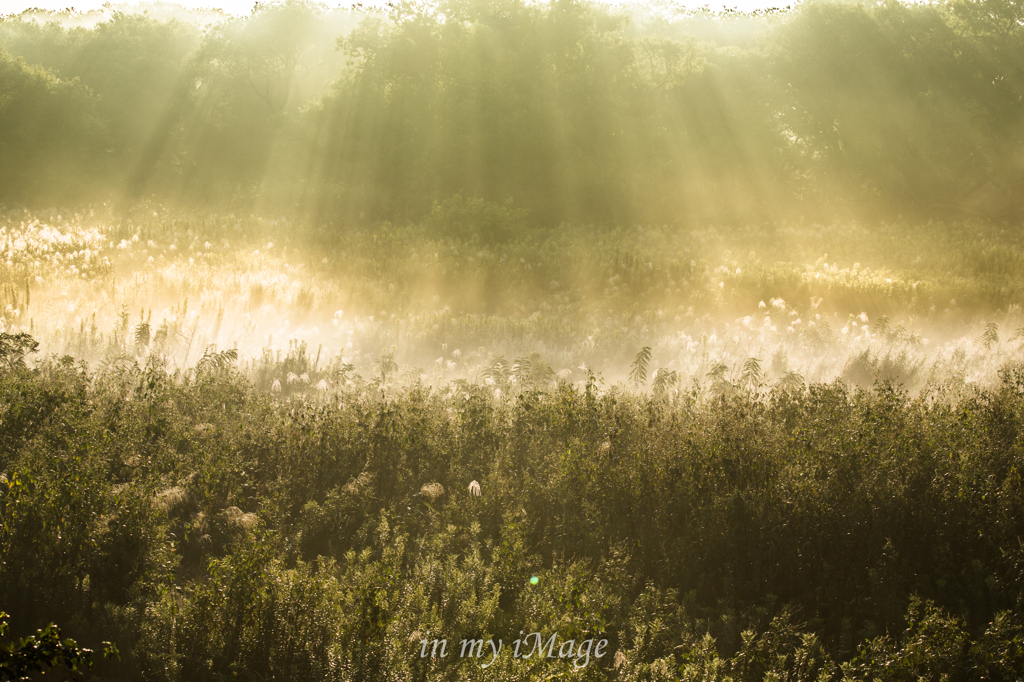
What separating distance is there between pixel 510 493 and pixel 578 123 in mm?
17419

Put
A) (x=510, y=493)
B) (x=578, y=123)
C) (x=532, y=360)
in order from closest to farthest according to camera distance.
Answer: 1. (x=510, y=493)
2. (x=532, y=360)
3. (x=578, y=123)

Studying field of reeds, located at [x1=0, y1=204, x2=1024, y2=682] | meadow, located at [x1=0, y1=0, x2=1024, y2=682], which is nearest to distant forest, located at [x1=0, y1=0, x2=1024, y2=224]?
meadow, located at [x1=0, y1=0, x2=1024, y2=682]

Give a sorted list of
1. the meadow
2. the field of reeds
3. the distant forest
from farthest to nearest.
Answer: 1. the distant forest
2. the meadow
3. the field of reeds

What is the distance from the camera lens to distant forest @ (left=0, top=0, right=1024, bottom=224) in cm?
2017

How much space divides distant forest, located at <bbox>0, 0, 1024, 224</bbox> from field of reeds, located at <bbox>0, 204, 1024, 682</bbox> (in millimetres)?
10549

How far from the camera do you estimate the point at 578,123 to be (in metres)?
21.0

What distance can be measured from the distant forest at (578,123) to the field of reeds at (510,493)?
10549mm

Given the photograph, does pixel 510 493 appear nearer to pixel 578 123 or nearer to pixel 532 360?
pixel 532 360

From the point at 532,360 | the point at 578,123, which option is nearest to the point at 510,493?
the point at 532,360

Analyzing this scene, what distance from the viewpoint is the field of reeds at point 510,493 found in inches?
154

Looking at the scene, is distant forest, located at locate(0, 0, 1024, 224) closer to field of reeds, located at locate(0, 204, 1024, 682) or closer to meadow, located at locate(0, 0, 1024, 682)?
meadow, located at locate(0, 0, 1024, 682)

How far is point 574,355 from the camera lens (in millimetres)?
9219

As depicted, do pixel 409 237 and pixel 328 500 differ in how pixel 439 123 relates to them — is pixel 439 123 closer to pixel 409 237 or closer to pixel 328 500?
pixel 409 237

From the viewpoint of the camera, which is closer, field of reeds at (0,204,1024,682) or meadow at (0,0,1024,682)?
field of reeds at (0,204,1024,682)
